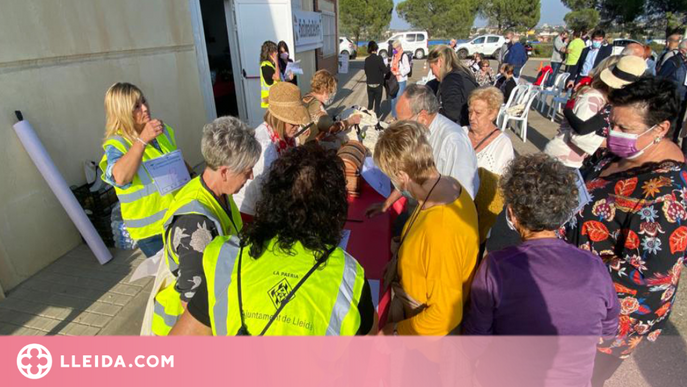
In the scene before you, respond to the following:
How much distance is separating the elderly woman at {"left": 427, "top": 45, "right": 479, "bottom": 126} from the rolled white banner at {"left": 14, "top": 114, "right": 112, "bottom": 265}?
12.0 ft

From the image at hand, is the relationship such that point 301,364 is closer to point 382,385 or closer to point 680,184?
point 382,385

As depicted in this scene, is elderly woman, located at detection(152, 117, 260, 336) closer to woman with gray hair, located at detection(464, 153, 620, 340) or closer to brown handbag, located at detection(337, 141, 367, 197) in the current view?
woman with gray hair, located at detection(464, 153, 620, 340)

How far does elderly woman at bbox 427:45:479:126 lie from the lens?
147 inches

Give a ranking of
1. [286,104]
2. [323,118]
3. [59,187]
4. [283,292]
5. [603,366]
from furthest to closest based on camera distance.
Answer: [323,118] < [59,187] < [286,104] < [603,366] < [283,292]

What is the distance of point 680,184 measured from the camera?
148 centimetres

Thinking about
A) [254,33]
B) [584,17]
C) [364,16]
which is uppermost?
[364,16]

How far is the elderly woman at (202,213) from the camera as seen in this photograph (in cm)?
141

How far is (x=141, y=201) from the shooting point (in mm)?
2293

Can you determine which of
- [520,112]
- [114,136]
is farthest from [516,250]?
[520,112]

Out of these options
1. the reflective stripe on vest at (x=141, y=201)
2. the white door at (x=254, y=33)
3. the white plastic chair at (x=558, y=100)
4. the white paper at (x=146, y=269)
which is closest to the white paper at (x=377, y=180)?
the reflective stripe on vest at (x=141, y=201)

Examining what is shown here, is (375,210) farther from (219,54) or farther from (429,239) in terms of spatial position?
(219,54)

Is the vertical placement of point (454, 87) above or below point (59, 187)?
above

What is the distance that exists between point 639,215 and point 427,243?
35.2 inches

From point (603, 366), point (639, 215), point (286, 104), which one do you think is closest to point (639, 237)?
point (639, 215)
